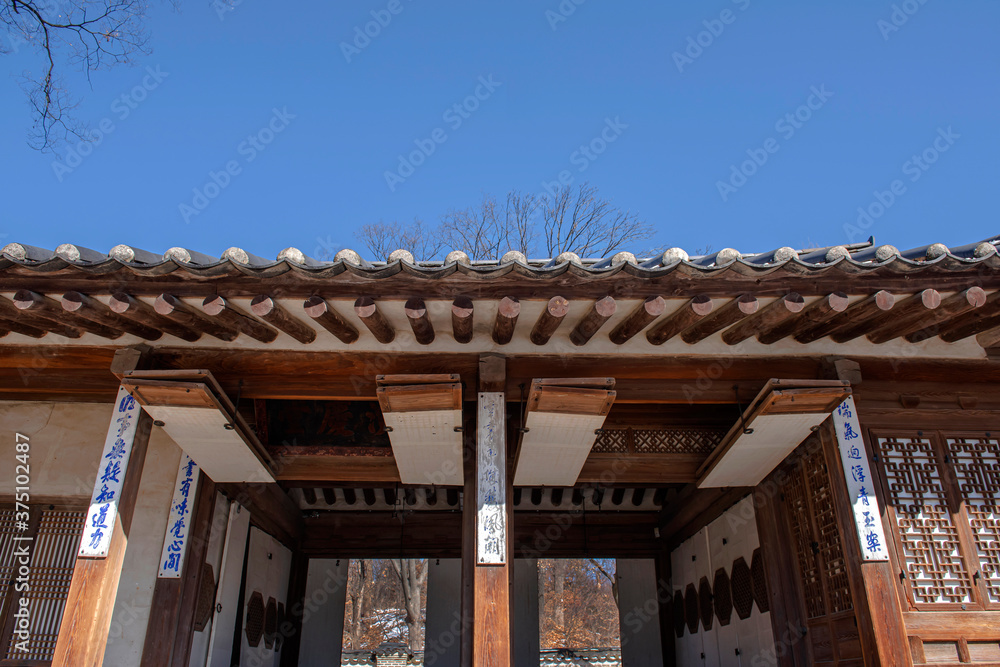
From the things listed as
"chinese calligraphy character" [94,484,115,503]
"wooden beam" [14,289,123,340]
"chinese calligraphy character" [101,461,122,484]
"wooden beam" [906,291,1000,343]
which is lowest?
"chinese calligraphy character" [94,484,115,503]

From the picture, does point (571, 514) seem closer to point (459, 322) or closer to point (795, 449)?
point (795, 449)

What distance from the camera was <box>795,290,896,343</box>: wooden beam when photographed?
4754mm

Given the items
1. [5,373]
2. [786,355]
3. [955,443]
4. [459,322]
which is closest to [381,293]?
[459,322]

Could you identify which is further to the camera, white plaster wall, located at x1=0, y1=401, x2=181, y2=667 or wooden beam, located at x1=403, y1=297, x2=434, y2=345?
white plaster wall, located at x1=0, y1=401, x2=181, y2=667

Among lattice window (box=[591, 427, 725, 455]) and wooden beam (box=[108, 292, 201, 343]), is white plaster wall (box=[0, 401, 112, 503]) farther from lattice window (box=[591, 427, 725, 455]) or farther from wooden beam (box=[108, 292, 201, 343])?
lattice window (box=[591, 427, 725, 455])

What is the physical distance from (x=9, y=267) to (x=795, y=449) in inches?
239

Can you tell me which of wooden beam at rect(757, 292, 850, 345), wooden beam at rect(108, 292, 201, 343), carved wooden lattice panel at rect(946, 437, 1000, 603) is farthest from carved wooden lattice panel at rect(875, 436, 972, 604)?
wooden beam at rect(108, 292, 201, 343)

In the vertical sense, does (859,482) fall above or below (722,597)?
above

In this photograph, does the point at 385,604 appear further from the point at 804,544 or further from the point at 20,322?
the point at 20,322

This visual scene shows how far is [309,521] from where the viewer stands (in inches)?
409

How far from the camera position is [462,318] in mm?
4941

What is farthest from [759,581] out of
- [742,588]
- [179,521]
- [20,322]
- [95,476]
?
[20,322]

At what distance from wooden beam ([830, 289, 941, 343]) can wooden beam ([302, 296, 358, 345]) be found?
3841mm

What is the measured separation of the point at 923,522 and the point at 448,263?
4.18 metres
